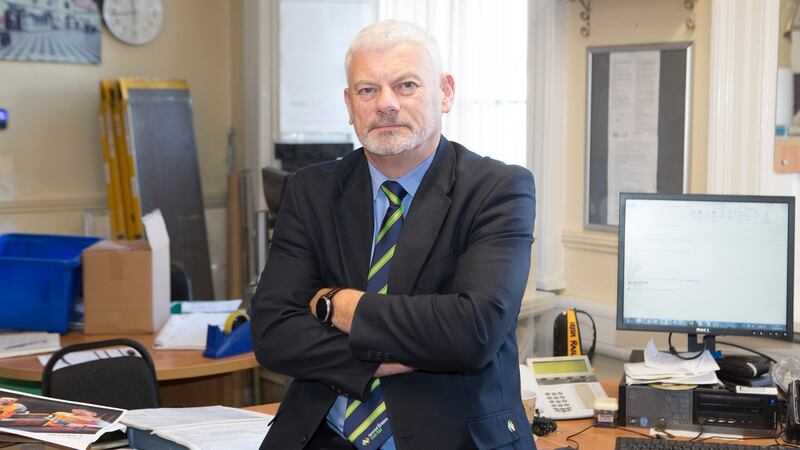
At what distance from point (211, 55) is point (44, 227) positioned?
1406 millimetres

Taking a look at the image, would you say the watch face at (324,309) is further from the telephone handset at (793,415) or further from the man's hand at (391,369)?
the telephone handset at (793,415)

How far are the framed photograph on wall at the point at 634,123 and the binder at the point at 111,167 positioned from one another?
108 inches

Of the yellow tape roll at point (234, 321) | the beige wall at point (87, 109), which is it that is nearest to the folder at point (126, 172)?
the beige wall at point (87, 109)

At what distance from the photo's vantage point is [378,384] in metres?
1.91

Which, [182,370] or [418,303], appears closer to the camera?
[418,303]

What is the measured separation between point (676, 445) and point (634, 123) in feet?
4.61

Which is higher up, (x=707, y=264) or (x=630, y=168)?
(x=630, y=168)

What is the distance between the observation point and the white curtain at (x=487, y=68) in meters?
3.99

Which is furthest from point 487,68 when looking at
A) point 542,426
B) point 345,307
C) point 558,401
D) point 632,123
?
point 345,307

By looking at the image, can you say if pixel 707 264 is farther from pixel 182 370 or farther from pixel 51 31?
pixel 51 31

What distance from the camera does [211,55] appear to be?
5.75 meters

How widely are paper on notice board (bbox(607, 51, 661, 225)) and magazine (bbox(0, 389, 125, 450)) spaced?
6.34 feet

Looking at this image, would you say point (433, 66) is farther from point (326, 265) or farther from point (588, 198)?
point (588, 198)

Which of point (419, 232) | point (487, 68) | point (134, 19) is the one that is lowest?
point (419, 232)
